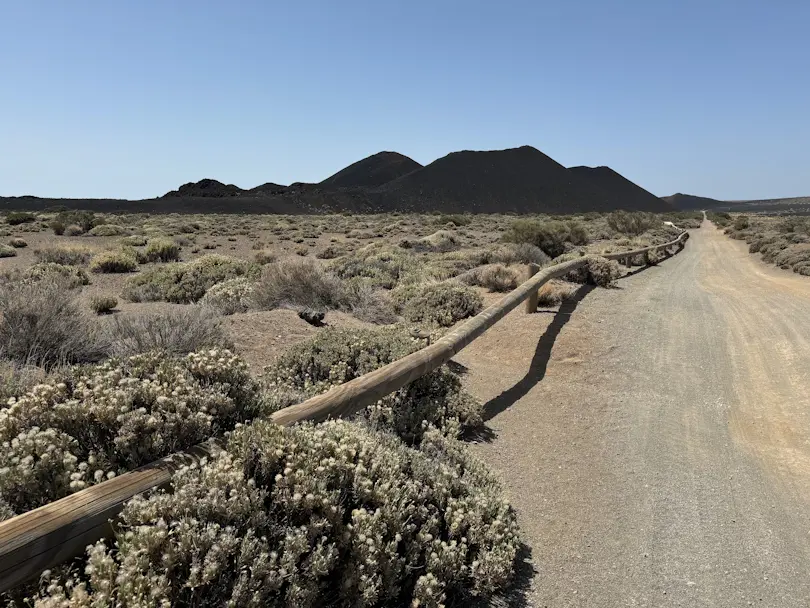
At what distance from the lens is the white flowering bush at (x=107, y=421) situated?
2.54 meters

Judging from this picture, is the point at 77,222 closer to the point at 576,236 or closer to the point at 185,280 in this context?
the point at 185,280

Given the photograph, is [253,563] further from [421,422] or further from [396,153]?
[396,153]

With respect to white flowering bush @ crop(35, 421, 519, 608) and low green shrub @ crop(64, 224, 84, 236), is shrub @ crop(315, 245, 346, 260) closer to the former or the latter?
low green shrub @ crop(64, 224, 84, 236)

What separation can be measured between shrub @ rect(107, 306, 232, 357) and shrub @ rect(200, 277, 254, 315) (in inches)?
134

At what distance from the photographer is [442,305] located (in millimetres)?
10109

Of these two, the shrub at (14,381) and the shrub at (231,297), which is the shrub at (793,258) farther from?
the shrub at (14,381)

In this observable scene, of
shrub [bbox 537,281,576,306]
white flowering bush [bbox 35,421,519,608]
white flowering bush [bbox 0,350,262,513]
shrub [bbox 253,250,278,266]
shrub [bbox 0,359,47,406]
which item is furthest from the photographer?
shrub [bbox 253,250,278,266]

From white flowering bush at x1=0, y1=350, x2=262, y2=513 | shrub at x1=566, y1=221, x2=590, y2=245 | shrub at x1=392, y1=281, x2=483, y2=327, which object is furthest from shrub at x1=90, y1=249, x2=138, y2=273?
shrub at x1=566, y1=221, x2=590, y2=245

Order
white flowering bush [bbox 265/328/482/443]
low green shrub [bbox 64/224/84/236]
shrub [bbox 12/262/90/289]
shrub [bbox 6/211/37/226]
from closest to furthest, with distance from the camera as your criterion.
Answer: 1. white flowering bush [bbox 265/328/482/443]
2. shrub [bbox 12/262/90/289]
3. low green shrub [bbox 64/224/84/236]
4. shrub [bbox 6/211/37/226]

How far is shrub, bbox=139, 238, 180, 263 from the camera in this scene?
20.7 metres

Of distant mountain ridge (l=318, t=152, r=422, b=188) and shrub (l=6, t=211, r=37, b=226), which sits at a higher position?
distant mountain ridge (l=318, t=152, r=422, b=188)

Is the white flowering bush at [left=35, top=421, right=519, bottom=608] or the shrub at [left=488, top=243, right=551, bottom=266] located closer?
the white flowering bush at [left=35, top=421, right=519, bottom=608]

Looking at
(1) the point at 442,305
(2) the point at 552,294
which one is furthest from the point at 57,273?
(2) the point at 552,294

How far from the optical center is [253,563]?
2287 mm
